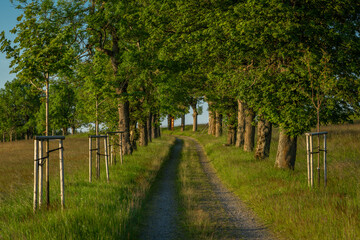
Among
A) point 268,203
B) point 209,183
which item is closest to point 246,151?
point 209,183

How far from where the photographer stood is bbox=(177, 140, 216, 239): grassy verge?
22.4ft

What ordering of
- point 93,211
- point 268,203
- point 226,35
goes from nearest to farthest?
point 93,211 < point 268,203 < point 226,35

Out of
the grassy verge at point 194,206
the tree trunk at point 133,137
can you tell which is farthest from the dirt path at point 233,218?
the tree trunk at point 133,137

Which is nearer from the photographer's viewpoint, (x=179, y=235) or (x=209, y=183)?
(x=179, y=235)

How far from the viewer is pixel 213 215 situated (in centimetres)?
820

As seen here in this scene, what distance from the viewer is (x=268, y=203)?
8.07 metres

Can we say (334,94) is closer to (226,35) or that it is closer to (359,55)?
(359,55)

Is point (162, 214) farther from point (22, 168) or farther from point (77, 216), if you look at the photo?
point (22, 168)

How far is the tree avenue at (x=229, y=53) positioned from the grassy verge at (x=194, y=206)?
3.96 meters

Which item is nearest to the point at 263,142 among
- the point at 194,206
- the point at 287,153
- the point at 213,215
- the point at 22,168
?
the point at 287,153

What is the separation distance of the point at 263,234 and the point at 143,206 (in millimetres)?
3989

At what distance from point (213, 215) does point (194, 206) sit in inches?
40.3

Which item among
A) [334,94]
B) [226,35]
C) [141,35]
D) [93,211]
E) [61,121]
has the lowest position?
[93,211]

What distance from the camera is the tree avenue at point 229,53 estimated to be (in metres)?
8.94
